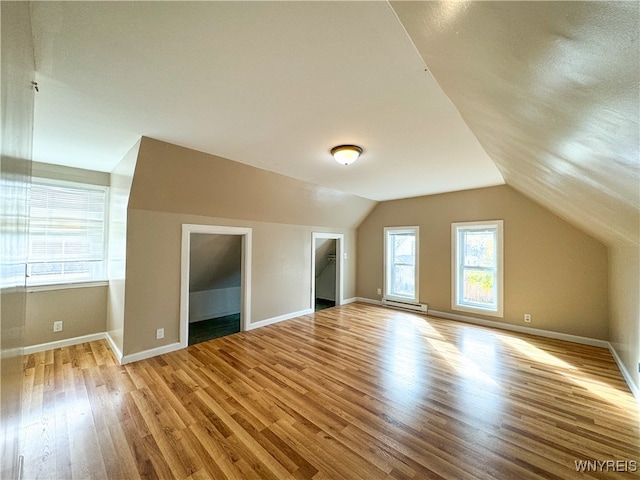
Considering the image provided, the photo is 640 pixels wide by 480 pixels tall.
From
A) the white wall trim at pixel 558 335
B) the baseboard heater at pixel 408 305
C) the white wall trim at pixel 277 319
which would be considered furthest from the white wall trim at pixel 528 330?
the white wall trim at pixel 277 319

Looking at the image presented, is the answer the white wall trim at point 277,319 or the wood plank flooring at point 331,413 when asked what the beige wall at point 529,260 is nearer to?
the wood plank flooring at point 331,413

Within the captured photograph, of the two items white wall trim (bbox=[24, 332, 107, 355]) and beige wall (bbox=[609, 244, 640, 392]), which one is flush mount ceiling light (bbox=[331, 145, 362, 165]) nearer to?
beige wall (bbox=[609, 244, 640, 392])

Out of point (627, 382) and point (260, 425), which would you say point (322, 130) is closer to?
point (260, 425)

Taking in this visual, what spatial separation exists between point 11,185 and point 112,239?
3.17 metres

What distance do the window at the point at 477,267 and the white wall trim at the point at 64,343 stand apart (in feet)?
19.5

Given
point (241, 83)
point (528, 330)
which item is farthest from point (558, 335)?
point (241, 83)

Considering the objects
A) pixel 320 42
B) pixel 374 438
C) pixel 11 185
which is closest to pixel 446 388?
pixel 374 438

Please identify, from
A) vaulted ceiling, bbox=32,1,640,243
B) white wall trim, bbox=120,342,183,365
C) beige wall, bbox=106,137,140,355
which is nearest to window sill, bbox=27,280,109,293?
beige wall, bbox=106,137,140,355

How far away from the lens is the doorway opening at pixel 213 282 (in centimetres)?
347

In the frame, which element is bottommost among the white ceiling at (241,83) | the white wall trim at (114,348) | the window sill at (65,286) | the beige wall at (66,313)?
the white wall trim at (114,348)

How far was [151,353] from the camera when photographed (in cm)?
314

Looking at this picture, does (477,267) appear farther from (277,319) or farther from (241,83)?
(241,83)

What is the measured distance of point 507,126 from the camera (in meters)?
1.76

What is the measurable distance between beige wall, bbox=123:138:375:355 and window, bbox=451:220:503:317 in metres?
2.59
